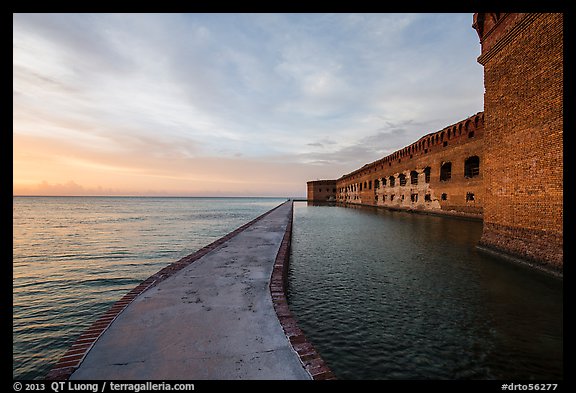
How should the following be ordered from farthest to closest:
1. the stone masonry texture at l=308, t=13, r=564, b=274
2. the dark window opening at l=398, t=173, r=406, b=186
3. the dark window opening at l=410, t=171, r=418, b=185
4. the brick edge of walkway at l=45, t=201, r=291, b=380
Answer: the dark window opening at l=398, t=173, r=406, b=186, the dark window opening at l=410, t=171, r=418, b=185, the stone masonry texture at l=308, t=13, r=564, b=274, the brick edge of walkway at l=45, t=201, r=291, b=380

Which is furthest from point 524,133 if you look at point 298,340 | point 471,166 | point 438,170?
point 438,170

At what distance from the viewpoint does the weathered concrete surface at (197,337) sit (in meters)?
2.35

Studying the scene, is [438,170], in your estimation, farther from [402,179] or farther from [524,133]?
[524,133]

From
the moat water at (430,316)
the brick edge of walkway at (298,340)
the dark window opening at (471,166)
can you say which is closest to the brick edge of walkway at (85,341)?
the brick edge of walkway at (298,340)

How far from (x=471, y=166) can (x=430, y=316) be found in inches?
830

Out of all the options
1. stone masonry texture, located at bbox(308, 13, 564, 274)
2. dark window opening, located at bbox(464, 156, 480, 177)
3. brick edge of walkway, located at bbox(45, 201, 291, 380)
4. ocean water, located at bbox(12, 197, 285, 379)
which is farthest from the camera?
dark window opening, located at bbox(464, 156, 480, 177)

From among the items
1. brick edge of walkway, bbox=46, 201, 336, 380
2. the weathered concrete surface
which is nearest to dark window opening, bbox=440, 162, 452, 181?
brick edge of walkway, bbox=46, 201, 336, 380

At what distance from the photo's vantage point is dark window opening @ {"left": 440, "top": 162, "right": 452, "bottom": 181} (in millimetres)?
23087

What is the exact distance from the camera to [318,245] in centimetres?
1073

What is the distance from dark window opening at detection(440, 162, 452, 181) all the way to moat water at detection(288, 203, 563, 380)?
1759 centimetres

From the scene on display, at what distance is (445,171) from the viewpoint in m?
23.7

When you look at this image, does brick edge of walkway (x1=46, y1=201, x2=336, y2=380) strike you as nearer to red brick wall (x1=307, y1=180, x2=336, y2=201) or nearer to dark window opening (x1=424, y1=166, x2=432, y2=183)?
dark window opening (x1=424, y1=166, x2=432, y2=183)

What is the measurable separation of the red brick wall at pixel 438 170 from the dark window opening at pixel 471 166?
0.88 feet
